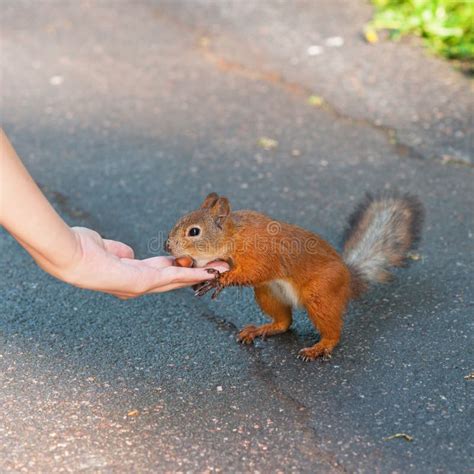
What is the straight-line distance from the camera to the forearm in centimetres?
214

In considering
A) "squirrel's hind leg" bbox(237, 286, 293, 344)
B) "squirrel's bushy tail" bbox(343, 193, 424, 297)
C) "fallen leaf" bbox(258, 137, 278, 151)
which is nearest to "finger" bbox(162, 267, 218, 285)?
"squirrel's hind leg" bbox(237, 286, 293, 344)

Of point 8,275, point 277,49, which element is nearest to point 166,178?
point 8,275

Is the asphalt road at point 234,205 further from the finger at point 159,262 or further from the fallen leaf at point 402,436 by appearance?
the finger at point 159,262

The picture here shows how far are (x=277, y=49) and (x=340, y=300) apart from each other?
3.44 m

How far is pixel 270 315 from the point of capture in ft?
10.2

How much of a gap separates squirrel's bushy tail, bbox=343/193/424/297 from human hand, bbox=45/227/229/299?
0.82m

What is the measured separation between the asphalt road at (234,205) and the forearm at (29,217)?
592mm

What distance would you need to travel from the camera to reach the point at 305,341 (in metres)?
3.15

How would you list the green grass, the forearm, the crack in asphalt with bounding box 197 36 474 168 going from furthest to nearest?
the green grass → the crack in asphalt with bounding box 197 36 474 168 → the forearm

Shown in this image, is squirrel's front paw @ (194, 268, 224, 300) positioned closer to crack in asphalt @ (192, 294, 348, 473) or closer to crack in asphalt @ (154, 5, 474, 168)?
crack in asphalt @ (192, 294, 348, 473)

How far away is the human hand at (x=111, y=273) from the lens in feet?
7.83

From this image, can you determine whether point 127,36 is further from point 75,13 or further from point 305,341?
point 305,341

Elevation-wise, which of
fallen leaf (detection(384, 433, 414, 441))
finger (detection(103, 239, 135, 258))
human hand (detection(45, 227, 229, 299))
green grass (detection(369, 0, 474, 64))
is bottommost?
green grass (detection(369, 0, 474, 64))

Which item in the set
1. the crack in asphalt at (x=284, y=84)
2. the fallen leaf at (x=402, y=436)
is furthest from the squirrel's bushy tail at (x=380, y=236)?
the crack in asphalt at (x=284, y=84)
